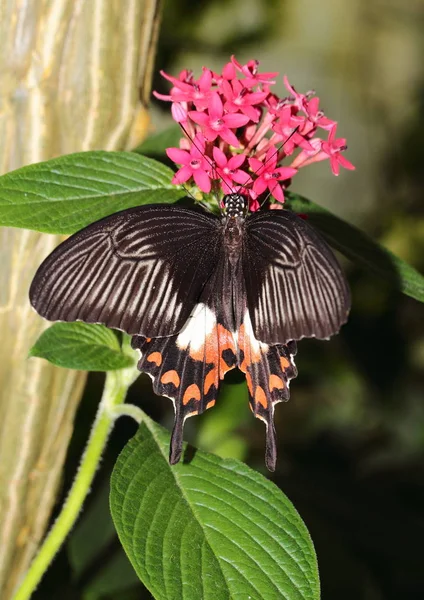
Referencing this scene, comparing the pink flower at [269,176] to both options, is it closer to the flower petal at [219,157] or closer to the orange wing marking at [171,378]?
the flower petal at [219,157]

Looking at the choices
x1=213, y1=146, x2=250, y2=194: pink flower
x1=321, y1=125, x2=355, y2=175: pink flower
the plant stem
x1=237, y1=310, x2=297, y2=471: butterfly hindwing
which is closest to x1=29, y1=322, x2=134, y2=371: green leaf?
the plant stem

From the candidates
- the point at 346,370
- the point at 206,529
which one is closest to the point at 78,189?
the point at 206,529

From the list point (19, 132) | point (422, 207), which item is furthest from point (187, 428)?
point (422, 207)

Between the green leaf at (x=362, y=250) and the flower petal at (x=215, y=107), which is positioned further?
the green leaf at (x=362, y=250)

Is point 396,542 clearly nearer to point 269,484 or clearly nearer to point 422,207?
point 269,484

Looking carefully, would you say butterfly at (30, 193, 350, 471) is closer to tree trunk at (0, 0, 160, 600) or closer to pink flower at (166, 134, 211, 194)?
pink flower at (166, 134, 211, 194)

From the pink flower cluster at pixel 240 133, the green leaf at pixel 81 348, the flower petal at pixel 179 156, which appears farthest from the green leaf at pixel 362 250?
the green leaf at pixel 81 348
